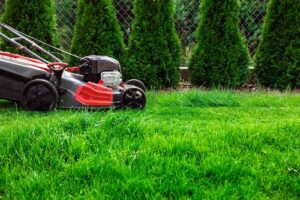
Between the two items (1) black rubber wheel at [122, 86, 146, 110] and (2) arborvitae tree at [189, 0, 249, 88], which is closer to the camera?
(1) black rubber wheel at [122, 86, 146, 110]

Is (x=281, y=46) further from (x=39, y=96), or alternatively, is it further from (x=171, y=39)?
(x=39, y=96)

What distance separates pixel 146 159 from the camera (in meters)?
3.23

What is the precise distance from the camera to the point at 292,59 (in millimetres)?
6770

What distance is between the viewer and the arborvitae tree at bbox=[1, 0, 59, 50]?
627 cm

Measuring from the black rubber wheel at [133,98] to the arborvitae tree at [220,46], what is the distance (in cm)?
202

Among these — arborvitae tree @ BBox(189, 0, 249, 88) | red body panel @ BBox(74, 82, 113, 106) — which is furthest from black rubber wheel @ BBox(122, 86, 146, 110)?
arborvitae tree @ BBox(189, 0, 249, 88)

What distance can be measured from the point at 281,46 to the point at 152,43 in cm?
187

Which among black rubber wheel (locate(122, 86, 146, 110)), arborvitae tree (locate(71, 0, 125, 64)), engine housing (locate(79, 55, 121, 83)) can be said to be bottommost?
black rubber wheel (locate(122, 86, 146, 110))

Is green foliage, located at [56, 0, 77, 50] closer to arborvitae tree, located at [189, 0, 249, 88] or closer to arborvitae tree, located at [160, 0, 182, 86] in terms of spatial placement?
arborvitae tree, located at [160, 0, 182, 86]

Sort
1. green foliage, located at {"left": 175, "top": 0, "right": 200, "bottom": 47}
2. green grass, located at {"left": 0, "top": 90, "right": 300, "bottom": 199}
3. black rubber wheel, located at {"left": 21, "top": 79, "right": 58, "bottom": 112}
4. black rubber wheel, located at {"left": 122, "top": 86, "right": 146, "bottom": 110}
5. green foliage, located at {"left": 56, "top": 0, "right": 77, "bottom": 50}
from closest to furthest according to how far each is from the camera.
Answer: green grass, located at {"left": 0, "top": 90, "right": 300, "bottom": 199}, black rubber wheel, located at {"left": 21, "top": 79, "right": 58, "bottom": 112}, black rubber wheel, located at {"left": 122, "top": 86, "right": 146, "bottom": 110}, green foliage, located at {"left": 56, "top": 0, "right": 77, "bottom": 50}, green foliage, located at {"left": 175, "top": 0, "right": 200, "bottom": 47}

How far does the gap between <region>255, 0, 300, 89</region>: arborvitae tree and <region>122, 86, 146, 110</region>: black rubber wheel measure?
2.64 meters

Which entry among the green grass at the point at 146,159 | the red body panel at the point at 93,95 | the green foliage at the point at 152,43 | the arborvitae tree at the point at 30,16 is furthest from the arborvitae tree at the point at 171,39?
the green grass at the point at 146,159

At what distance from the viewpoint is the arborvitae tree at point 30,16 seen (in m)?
6.27

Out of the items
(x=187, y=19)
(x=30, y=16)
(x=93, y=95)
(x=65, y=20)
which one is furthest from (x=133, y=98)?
(x=187, y=19)
